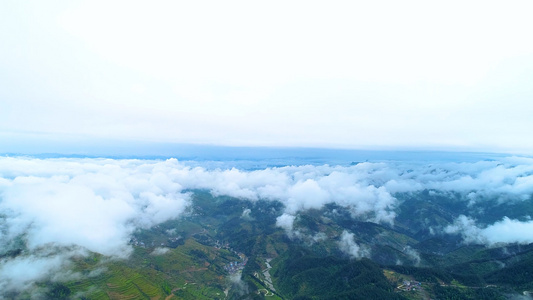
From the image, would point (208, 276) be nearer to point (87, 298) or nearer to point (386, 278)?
point (87, 298)

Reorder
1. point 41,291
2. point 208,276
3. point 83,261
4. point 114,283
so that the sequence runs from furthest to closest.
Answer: point 208,276
point 83,261
point 114,283
point 41,291

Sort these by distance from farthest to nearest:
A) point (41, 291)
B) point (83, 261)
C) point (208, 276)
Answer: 1. point (208, 276)
2. point (83, 261)
3. point (41, 291)

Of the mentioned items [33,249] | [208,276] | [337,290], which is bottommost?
[208,276]

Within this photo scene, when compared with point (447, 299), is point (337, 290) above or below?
below

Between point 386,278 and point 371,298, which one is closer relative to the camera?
point 371,298

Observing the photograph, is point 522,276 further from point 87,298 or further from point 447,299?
point 87,298

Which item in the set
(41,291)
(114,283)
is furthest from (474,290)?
(41,291)

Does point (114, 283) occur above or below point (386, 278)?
below

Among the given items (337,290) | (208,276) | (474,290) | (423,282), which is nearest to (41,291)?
(208,276)

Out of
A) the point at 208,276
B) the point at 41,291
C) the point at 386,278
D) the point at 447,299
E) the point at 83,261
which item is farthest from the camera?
the point at 208,276
